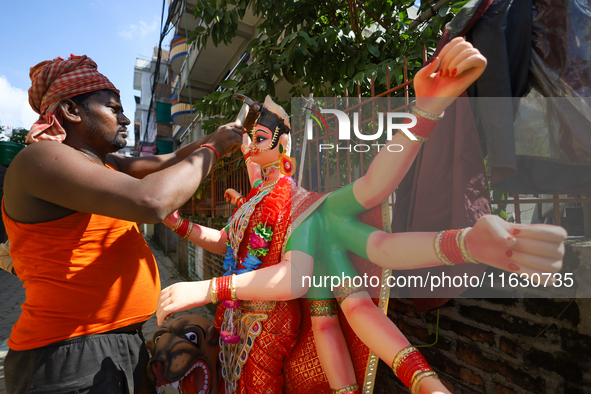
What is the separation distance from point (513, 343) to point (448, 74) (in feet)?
4.21

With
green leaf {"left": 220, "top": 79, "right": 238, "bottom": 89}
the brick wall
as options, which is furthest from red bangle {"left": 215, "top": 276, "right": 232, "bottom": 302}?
green leaf {"left": 220, "top": 79, "right": 238, "bottom": 89}

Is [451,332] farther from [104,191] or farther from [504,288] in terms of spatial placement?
[104,191]

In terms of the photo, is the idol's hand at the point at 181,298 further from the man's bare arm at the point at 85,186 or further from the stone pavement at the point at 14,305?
the stone pavement at the point at 14,305

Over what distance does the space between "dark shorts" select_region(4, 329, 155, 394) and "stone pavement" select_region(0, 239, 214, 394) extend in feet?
7.20

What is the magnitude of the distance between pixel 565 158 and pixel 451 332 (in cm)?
107

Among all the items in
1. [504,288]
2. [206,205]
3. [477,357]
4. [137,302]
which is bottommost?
[477,357]

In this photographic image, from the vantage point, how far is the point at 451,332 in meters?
1.68

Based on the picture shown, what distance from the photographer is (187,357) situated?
1.78 meters

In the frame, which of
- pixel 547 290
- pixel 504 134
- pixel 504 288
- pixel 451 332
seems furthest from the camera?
pixel 451 332

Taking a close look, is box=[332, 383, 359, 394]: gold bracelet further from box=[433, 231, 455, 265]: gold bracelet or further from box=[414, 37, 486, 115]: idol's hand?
box=[414, 37, 486, 115]: idol's hand

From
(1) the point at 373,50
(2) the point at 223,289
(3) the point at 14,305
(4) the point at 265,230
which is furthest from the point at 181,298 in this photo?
(3) the point at 14,305

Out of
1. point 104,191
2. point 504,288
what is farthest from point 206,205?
point 504,288

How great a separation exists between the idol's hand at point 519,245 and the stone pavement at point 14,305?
11.6 ft

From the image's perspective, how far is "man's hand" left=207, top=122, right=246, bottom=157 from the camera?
169 centimetres
